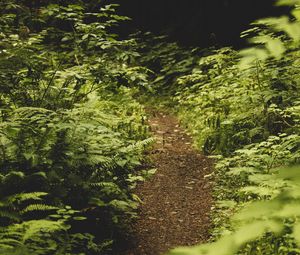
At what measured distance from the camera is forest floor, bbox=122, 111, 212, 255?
472 centimetres

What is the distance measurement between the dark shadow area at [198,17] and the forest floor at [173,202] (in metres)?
5.32

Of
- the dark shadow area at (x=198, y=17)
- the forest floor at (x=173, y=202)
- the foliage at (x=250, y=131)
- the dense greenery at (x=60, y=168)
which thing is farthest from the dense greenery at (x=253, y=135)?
the dark shadow area at (x=198, y=17)

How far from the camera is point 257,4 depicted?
11.5m

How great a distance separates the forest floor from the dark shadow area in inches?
209

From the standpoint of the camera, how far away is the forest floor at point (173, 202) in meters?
4.72

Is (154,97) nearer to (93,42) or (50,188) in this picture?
(93,42)

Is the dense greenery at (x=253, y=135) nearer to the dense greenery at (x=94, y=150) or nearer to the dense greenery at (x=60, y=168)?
the dense greenery at (x=94, y=150)

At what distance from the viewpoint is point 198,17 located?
523 inches

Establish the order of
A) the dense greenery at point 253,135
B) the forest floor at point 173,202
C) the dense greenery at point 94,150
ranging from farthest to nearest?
1. the forest floor at point 173,202
2. the dense greenery at point 94,150
3. the dense greenery at point 253,135

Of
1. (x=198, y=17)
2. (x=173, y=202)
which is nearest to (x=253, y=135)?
(x=173, y=202)

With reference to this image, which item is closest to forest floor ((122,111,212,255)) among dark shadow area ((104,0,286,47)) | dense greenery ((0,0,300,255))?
dense greenery ((0,0,300,255))

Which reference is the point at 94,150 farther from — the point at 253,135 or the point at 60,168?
the point at 253,135

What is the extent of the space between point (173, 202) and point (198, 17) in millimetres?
8997

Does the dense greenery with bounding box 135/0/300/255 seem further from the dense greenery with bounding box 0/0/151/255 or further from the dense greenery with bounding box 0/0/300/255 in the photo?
the dense greenery with bounding box 0/0/151/255
